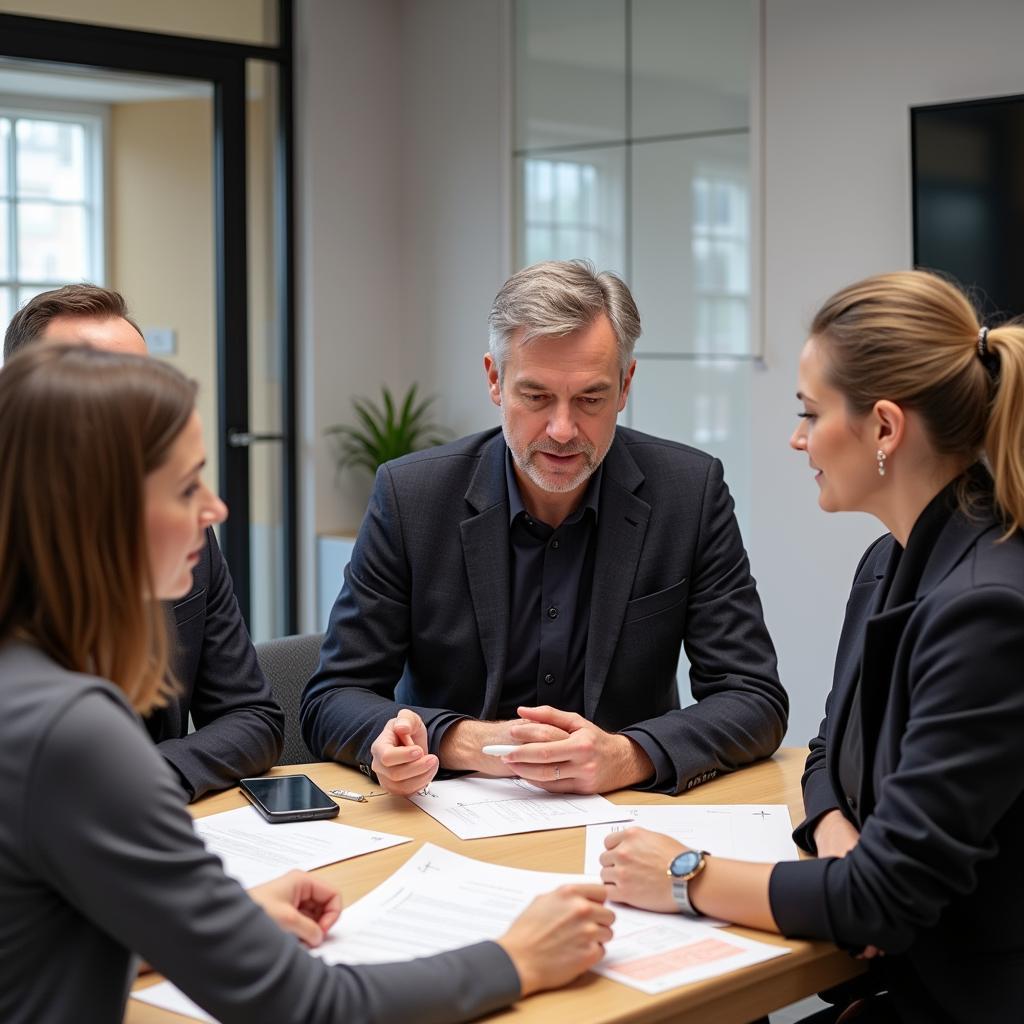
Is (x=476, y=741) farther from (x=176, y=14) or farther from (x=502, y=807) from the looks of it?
(x=176, y=14)

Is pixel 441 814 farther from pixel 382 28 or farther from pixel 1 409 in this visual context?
pixel 382 28

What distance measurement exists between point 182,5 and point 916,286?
413cm

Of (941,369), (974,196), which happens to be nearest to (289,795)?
(941,369)

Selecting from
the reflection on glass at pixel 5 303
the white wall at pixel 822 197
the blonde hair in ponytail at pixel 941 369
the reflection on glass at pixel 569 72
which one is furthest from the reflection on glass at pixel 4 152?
the blonde hair in ponytail at pixel 941 369

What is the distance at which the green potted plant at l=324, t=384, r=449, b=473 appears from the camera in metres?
5.47

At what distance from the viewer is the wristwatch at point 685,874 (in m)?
1.64

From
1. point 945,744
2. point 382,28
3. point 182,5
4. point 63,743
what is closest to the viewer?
point 63,743

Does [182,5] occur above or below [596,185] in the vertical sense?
above

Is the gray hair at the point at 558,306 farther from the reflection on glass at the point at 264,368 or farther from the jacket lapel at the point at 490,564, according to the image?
the reflection on glass at the point at 264,368

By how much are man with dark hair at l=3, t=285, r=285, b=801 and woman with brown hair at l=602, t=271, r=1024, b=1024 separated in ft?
2.42

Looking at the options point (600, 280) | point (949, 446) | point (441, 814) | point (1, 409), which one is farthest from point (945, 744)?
point (600, 280)

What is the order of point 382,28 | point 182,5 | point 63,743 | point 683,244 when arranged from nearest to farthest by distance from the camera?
1. point 63,743
2. point 683,244
3. point 182,5
4. point 382,28

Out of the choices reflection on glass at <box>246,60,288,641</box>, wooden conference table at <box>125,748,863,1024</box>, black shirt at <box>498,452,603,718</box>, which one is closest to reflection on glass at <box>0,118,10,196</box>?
reflection on glass at <box>246,60,288,641</box>

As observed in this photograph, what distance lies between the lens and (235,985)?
1.25 metres
